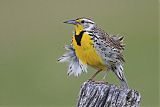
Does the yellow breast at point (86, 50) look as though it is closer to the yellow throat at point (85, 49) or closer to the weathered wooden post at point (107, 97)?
the yellow throat at point (85, 49)

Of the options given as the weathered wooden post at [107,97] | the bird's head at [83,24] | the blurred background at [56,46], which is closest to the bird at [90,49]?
the bird's head at [83,24]

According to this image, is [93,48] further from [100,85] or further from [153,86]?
[153,86]

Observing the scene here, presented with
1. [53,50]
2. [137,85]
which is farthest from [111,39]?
[53,50]

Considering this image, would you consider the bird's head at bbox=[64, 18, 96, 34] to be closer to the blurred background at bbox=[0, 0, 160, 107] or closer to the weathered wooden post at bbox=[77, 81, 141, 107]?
the weathered wooden post at bbox=[77, 81, 141, 107]

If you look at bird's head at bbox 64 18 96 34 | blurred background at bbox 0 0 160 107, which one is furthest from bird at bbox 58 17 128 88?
blurred background at bbox 0 0 160 107

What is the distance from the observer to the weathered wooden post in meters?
4.30

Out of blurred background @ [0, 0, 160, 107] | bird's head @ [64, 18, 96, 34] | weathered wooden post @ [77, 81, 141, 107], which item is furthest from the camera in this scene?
blurred background @ [0, 0, 160, 107]

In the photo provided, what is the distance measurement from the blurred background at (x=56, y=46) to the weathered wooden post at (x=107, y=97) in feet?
11.9

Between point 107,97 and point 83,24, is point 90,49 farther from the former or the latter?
point 107,97

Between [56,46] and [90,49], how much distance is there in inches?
230

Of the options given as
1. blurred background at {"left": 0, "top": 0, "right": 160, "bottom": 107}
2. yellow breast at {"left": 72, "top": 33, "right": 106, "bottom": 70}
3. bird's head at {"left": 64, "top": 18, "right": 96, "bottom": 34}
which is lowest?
blurred background at {"left": 0, "top": 0, "right": 160, "bottom": 107}

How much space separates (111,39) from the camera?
581cm

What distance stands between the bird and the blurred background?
2273 millimetres

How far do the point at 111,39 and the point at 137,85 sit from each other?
3.60 m
